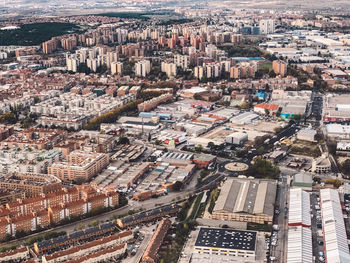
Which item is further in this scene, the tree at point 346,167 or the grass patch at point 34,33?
the grass patch at point 34,33

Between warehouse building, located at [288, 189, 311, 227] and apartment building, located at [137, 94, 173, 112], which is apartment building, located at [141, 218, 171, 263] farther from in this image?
apartment building, located at [137, 94, 173, 112]

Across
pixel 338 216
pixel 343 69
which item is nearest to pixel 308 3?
Result: pixel 343 69

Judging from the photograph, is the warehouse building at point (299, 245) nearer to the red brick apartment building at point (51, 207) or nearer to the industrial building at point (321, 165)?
the industrial building at point (321, 165)

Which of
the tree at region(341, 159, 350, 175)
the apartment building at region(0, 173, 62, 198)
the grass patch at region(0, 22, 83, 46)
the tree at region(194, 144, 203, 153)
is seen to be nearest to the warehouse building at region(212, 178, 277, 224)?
the tree at region(341, 159, 350, 175)

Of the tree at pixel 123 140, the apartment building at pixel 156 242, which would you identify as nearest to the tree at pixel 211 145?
the tree at pixel 123 140

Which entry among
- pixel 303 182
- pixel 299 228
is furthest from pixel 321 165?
pixel 299 228

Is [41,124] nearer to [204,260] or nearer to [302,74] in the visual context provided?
[204,260]
